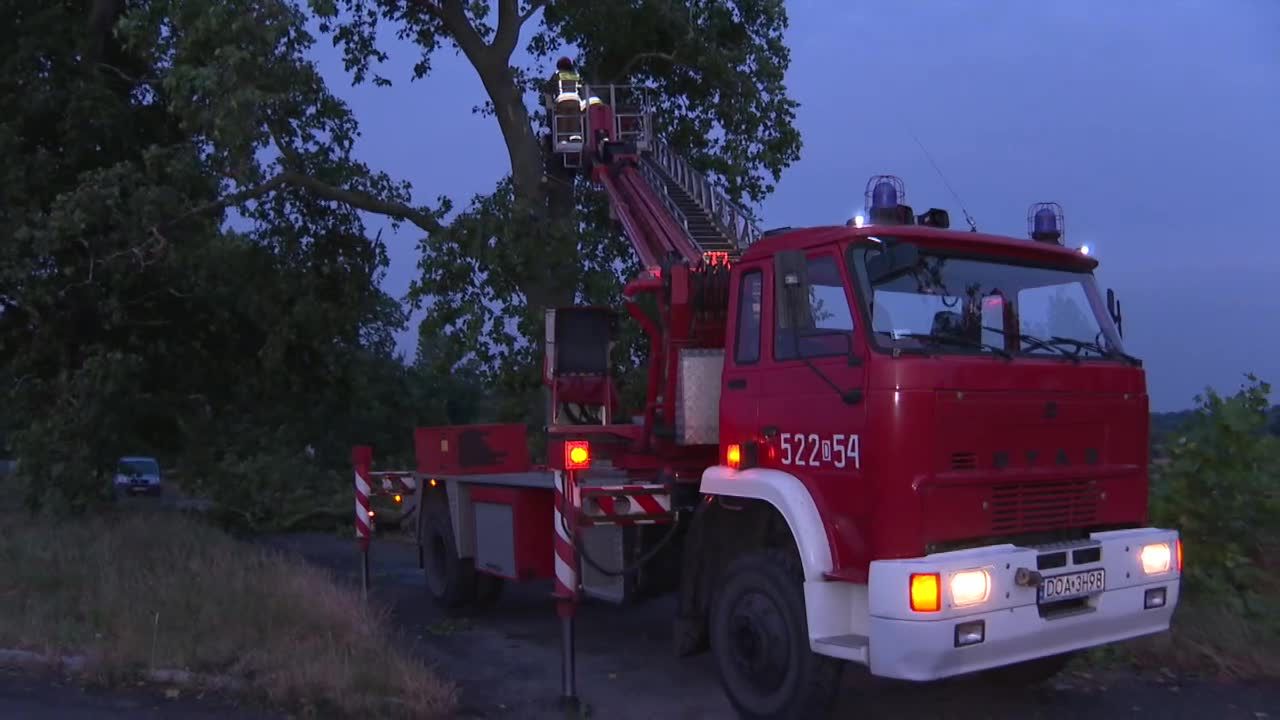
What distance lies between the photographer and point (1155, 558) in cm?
652

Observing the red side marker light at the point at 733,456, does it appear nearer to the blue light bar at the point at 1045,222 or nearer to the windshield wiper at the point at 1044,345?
the windshield wiper at the point at 1044,345

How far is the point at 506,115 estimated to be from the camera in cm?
1711

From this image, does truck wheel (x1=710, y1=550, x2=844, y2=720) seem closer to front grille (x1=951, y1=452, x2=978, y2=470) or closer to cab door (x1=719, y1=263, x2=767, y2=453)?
cab door (x1=719, y1=263, x2=767, y2=453)

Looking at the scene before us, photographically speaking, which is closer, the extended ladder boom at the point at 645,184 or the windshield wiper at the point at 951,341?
the windshield wiper at the point at 951,341

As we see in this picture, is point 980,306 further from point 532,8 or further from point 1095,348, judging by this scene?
point 532,8

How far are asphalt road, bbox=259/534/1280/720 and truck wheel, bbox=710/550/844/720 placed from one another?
0.66 m

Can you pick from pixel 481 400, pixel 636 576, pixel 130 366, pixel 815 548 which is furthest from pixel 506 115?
pixel 481 400

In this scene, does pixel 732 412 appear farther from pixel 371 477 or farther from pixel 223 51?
pixel 223 51

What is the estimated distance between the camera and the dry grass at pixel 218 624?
719cm

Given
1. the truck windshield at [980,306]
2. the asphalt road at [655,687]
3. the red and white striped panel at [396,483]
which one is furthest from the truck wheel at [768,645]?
the red and white striped panel at [396,483]

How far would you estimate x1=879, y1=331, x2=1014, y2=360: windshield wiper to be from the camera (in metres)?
6.18

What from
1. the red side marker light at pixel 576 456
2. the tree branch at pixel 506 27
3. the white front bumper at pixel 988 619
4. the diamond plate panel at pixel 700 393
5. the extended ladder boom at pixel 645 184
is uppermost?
the tree branch at pixel 506 27

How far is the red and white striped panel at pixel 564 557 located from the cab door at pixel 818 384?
1606mm

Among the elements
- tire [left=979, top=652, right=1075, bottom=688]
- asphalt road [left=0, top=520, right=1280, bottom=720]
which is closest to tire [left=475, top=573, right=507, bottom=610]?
asphalt road [left=0, top=520, right=1280, bottom=720]
